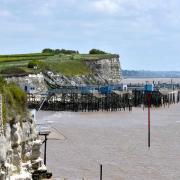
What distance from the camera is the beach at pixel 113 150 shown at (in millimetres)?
36125

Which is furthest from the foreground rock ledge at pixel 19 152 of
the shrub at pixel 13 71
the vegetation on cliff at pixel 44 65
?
the vegetation on cliff at pixel 44 65

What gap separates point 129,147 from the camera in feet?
159

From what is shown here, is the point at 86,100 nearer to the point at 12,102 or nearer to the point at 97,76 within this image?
the point at 12,102

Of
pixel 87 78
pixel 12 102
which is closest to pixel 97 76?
pixel 87 78

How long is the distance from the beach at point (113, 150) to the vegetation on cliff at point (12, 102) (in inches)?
271

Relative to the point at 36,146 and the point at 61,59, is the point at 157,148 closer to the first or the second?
the point at 36,146

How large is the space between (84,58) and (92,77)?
36.0 feet

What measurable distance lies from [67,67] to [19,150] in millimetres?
126376

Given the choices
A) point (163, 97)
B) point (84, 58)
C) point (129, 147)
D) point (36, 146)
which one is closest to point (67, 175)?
point (36, 146)

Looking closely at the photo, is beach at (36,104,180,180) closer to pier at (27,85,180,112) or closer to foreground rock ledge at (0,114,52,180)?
foreground rock ledge at (0,114,52,180)

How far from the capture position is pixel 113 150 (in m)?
46.2

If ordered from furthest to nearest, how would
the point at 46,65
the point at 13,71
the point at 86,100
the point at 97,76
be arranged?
1. the point at 97,76
2. the point at 46,65
3. the point at 13,71
4. the point at 86,100

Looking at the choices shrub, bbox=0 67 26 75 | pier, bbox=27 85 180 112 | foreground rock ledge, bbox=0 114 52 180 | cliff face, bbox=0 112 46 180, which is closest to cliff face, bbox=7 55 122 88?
shrub, bbox=0 67 26 75

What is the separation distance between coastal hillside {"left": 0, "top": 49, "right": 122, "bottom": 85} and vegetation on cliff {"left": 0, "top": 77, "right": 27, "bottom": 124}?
257ft
